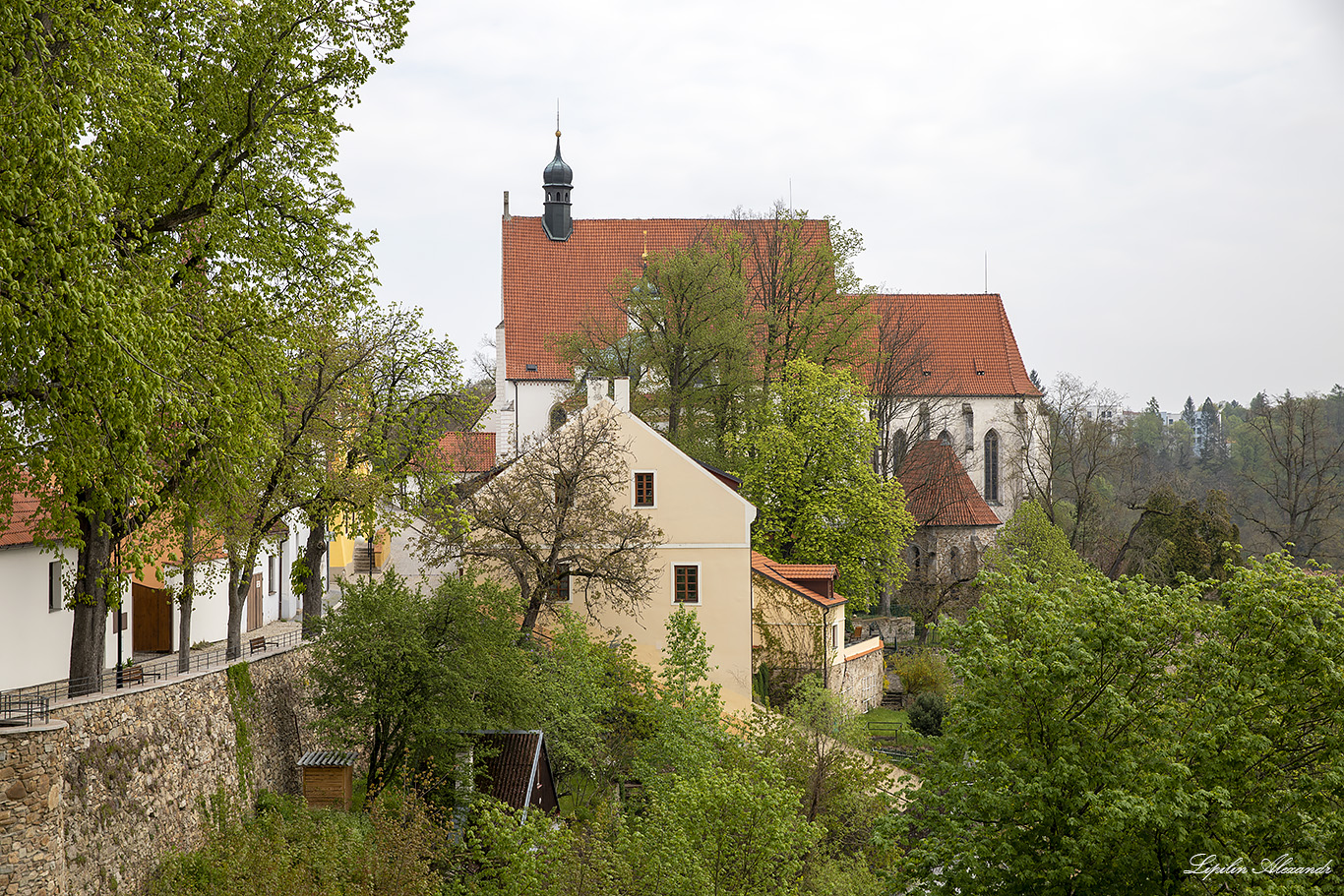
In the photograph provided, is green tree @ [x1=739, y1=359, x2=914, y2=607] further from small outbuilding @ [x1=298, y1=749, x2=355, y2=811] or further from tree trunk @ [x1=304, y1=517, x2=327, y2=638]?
small outbuilding @ [x1=298, y1=749, x2=355, y2=811]

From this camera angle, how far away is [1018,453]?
54.4 metres

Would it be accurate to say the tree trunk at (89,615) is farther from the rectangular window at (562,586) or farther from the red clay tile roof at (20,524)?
the rectangular window at (562,586)

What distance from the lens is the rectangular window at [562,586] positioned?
26.2 metres

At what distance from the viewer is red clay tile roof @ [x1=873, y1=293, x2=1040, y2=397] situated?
5684 centimetres

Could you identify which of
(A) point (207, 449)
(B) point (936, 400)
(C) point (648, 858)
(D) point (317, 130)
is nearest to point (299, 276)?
(D) point (317, 130)

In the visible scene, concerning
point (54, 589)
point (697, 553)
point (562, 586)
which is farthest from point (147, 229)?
point (697, 553)

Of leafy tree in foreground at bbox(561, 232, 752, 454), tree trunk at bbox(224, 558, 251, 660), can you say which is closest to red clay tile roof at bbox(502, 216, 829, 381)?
leafy tree in foreground at bbox(561, 232, 752, 454)

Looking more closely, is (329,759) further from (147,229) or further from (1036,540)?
(1036,540)

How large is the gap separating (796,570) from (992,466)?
2682 cm

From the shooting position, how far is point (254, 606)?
2997 centimetres

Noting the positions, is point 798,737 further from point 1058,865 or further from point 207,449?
point 207,449

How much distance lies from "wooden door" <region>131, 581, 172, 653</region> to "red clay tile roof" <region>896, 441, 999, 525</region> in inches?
1232

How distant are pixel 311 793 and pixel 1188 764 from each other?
46.6ft

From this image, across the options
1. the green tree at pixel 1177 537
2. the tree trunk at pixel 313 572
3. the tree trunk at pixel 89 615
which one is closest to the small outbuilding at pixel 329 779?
the tree trunk at pixel 313 572
